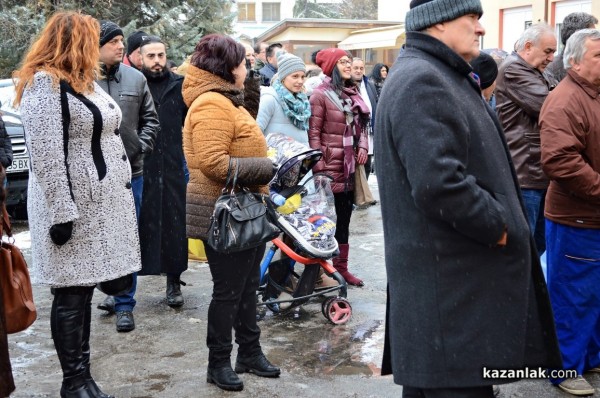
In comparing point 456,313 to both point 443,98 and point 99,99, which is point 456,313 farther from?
point 99,99

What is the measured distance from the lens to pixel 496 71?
563cm

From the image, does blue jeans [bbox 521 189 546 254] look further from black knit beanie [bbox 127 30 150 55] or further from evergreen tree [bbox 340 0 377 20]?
evergreen tree [bbox 340 0 377 20]

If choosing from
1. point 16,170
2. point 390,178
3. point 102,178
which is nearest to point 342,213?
point 102,178

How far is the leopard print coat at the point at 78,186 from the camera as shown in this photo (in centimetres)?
416

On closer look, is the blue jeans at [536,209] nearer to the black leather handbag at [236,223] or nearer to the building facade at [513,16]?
the black leather handbag at [236,223]


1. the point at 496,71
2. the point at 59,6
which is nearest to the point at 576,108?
the point at 496,71

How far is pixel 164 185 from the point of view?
22.2 ft

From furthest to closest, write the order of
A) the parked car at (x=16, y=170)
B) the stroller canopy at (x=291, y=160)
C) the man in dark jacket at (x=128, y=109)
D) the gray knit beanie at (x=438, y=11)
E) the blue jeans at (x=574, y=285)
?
the parked car at (x=16, y=170)
the man in dark jacket at (x=128, y=109)
the stroller canopy at (x=291, y=160)
the blue jeans at (x=574, y=285)
the gray knit beanie at (x=438, y=11)

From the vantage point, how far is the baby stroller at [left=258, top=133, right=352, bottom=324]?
5.88 m

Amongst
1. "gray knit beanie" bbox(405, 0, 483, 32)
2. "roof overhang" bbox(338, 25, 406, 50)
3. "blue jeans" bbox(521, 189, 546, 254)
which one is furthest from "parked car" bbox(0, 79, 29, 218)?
"roof overhang" bbox(338, 25, 406, 50)

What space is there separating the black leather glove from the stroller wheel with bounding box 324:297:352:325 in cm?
237

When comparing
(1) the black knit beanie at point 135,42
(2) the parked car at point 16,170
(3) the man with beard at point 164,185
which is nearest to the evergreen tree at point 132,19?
(2) the parked car at point 16,170

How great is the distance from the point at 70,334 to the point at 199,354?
4.01ft

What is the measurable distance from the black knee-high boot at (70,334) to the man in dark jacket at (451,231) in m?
2.13
